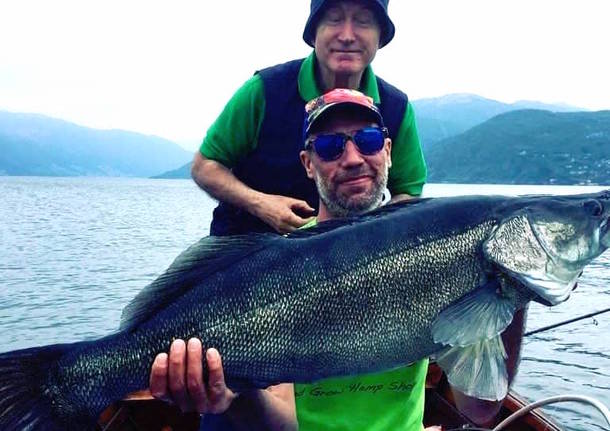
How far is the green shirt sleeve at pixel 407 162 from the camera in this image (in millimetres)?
5175

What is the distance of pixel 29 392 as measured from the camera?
9.14 ft

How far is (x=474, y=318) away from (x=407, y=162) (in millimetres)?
2516

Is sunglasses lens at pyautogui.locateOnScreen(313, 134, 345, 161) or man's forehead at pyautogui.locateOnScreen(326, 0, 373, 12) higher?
man's forehead at pyautogui.locateOnScreen(326, 0, 373, 12)

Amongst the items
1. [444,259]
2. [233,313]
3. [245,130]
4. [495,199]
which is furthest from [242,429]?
[245,130]

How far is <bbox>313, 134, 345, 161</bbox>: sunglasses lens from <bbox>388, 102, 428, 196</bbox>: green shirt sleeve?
142 cm

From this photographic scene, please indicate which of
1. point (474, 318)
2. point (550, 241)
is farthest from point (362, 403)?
point (550, 241)

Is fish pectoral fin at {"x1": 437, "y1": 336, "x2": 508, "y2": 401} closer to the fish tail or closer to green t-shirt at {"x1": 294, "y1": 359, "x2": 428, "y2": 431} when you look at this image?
green t-shirt at {"x1": 294, "y1": 359, "x2": 428, "y2": 431}

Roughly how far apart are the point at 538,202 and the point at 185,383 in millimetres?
1959

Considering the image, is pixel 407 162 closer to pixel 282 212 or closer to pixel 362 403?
pixel 282 212

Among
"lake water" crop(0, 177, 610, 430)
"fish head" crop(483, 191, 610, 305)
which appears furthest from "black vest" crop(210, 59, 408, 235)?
"lake water" crop(0, 177, 610, 430)

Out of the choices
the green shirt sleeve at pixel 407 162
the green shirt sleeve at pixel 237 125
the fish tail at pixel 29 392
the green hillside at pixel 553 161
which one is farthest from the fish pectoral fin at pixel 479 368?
the green hillside at pixel 553 161

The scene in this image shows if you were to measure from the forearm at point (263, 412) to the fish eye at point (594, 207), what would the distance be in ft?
6.17

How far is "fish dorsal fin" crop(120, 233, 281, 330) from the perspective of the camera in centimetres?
297

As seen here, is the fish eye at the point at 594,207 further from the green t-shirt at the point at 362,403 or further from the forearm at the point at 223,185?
the forearm at the point at 223,185
